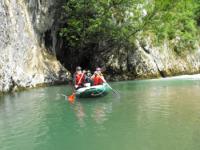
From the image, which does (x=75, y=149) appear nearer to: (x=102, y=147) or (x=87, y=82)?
(x=102, y=147)

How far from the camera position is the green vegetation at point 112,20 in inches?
1278

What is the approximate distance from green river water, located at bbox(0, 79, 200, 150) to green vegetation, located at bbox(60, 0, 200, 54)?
1406cm

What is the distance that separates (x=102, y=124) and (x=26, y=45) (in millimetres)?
15813

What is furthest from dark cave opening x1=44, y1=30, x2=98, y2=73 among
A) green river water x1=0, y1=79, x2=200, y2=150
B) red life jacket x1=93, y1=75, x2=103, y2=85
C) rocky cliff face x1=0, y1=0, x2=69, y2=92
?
green river water x1=0, y1=79, x2=200, y2=150

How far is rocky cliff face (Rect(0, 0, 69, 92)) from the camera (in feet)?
77.4

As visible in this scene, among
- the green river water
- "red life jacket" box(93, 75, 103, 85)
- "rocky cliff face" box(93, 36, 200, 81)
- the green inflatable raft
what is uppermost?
"rocky cliff face" box(93, 36, 200, 81)

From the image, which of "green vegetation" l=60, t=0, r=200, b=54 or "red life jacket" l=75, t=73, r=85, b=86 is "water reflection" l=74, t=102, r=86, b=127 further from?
"green vegetation" l=60, t=0, r=200, b=54

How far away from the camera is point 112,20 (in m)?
33.3

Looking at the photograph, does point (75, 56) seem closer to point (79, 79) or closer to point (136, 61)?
point (136, 61)

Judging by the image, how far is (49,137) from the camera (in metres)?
11.2

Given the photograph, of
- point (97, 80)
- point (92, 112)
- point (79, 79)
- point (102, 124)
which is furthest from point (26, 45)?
point (102, 124)

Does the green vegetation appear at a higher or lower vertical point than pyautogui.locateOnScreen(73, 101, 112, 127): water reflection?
higher

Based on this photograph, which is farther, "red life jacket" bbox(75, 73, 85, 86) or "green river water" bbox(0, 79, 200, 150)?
"red life jacket" bbox(75, 73, 85, 86)

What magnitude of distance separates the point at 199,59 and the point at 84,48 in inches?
612
